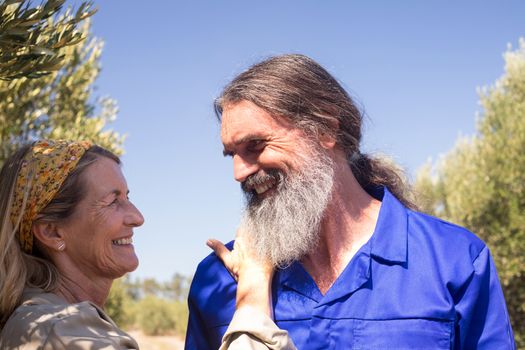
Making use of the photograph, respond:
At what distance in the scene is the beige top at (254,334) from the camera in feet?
9.49

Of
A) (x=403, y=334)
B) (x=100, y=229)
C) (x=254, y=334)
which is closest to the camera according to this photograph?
(x=254, y=334)

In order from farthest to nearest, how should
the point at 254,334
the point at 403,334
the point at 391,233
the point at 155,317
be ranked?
the point at 155,317
the point at 391,233
the point at 403,334
the point at 254,334

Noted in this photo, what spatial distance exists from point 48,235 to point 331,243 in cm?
139

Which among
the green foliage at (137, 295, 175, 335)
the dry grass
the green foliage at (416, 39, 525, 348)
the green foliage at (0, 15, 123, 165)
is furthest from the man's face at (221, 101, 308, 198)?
the green foliage at (137, 295, 175, 335)

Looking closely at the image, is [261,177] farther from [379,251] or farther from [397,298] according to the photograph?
[397,298]

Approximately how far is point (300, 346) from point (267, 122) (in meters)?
1.11

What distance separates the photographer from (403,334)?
307cm

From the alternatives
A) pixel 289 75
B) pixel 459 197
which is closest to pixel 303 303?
pixel 289 75

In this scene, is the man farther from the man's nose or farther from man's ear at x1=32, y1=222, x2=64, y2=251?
man's ear at x1=32, y1=222, x2=64, y2=251

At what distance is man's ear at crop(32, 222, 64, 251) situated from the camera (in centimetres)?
313

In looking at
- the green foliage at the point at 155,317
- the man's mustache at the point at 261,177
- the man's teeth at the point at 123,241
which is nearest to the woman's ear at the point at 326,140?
the man's mustache at the point at 261,177

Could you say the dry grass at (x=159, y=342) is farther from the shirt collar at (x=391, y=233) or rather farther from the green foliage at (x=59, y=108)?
the shirt collar at (x=391, y=233)

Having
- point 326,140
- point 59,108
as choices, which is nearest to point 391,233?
point 326,140

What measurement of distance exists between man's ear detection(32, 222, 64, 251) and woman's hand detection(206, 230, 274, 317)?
0.83 meters
